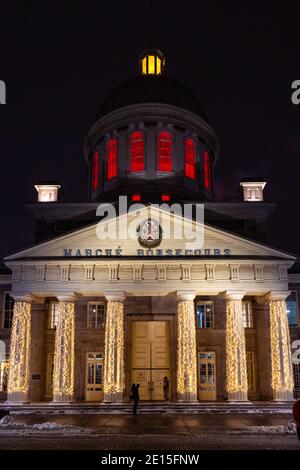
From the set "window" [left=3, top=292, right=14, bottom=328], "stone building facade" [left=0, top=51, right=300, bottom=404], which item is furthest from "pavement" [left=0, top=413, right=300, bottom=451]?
"window" [left=3, top=292, right=14, bottom=328]

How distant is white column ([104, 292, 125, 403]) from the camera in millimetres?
28448

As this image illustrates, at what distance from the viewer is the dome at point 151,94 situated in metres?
43.8

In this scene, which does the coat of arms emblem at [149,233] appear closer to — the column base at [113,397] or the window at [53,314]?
the window at [53,314]

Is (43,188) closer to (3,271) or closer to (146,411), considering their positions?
(3,271)

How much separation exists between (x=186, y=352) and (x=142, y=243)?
22.0ft

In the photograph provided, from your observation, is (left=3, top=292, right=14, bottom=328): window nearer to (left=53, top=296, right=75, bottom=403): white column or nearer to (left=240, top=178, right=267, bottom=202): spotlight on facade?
(left=53, top=296, right=75, bottom=403): white column

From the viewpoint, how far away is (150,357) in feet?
109

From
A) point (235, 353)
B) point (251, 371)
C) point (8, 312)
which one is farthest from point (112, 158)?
point (235, 353)

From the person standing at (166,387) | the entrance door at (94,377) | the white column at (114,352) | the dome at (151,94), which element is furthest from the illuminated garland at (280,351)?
the dome at (151,94)

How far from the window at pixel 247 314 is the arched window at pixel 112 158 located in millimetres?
15333

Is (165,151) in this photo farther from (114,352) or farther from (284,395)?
(284,395)

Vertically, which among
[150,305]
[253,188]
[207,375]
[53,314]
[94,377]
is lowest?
[94,377]

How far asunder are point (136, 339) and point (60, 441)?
17314 mm
